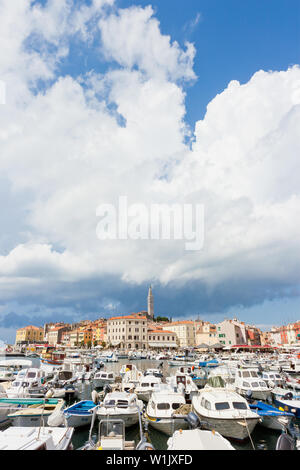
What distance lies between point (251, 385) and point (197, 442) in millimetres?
16022

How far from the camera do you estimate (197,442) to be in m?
9.17

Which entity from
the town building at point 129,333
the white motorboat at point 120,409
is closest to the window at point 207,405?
the white motorboat at point 120,409

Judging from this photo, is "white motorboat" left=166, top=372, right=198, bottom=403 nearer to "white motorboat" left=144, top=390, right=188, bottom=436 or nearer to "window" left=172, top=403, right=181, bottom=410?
"white motorboat" left=144, top=390, right=188, bottom=436

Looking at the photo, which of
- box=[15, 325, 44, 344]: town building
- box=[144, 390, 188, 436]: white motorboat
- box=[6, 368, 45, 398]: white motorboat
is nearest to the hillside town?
box=[15, 325, 44, 344]: town building

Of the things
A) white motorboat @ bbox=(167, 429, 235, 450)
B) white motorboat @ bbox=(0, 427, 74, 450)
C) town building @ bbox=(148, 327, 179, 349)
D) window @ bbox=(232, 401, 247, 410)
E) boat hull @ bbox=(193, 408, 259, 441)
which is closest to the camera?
white motorboat @ bbox=(0, 427, 74, 450)

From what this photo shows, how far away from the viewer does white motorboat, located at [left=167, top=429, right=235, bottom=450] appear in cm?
898

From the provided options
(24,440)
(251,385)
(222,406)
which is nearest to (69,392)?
(251,385)

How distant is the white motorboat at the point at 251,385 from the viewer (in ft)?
73.2

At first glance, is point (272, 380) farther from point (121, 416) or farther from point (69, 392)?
point (121, 416)

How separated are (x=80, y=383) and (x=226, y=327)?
7702 cm

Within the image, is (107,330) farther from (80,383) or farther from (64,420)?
(64,420)

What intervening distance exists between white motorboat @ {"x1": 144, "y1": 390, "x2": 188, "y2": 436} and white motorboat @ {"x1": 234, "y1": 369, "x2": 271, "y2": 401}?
8227mm

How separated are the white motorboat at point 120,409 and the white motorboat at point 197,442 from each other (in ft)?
18.7
